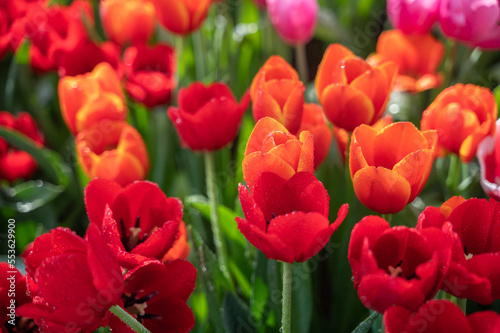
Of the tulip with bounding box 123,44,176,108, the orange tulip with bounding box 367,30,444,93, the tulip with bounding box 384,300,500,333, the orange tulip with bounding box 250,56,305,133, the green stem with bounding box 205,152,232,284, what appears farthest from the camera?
the orange tulip with bounding box 367,30,444,93

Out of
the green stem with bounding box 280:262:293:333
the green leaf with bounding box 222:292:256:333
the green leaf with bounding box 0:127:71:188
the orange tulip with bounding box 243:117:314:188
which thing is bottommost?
the green leaf with bounding box 222:292:256:333

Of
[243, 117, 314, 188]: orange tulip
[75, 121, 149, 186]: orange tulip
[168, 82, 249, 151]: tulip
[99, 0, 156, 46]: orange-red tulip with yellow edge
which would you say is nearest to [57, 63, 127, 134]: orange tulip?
[75, 121, 149, 186]: orange tulip

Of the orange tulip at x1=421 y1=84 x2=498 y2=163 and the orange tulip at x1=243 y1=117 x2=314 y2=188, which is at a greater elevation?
the orange tulip at x1=243 y1=117 x2=314 y2=188

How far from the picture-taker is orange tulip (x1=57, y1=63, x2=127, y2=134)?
0.73 m

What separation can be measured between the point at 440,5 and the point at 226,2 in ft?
2.07

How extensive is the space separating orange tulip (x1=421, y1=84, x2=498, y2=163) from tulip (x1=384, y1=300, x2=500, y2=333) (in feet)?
0.90

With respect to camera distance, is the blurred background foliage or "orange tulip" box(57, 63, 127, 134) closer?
the blurred background foliage

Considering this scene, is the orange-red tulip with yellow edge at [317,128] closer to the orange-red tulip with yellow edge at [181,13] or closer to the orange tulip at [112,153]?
the orange tulip at [112,153]

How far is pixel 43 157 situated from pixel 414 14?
64 centimetres

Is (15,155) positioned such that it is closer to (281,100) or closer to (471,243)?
(281,100)

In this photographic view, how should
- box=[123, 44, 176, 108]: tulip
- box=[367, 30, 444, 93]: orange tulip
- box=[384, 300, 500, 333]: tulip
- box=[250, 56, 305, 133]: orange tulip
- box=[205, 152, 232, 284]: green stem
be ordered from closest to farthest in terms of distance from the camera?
box=[384, 300, 500, 333]: tulip
box=[250, 56, 305, 133]: orange tulip
box=[205, 152, 232, 284]: green stem
box=[123, 44, 176, 108]: tulip
box=[367, 30, 444, 93]: orange tulip

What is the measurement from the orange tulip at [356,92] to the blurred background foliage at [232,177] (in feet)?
0.38

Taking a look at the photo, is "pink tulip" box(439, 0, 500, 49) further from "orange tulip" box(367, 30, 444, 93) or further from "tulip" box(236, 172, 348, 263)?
"tulip" box(236, 172, 348, 263)

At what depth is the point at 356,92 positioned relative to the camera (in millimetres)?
554
